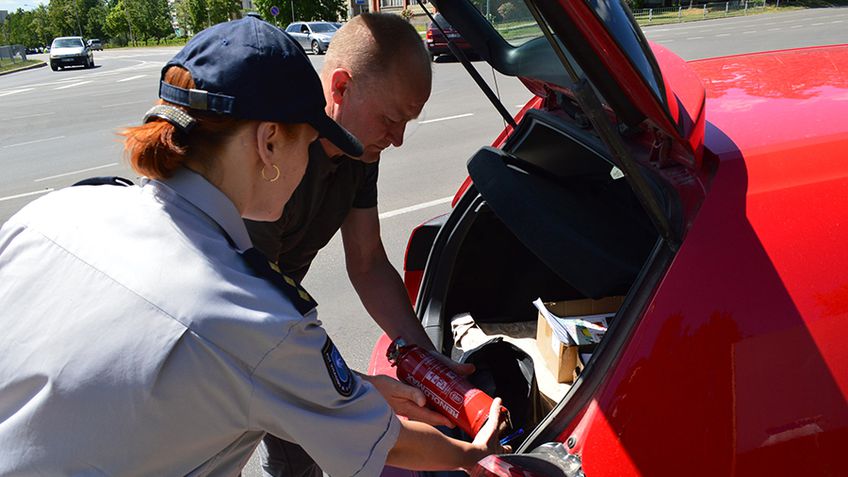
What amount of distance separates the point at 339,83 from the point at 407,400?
0.91 m

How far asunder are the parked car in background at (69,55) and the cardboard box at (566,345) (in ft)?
108

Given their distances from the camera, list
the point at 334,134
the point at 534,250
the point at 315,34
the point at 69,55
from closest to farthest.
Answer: the point at 334,134 → the point at 534,250 → the point at 315,34 → the point at 69,55

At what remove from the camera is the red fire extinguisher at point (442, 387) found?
1729mm

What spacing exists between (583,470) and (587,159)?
48.8 inches

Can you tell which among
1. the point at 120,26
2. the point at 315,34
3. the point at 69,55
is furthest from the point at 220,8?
the point at 120,26

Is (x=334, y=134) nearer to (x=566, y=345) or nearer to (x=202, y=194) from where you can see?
(x=202, y=194)

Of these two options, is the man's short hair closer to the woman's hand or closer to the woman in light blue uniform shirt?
the woman in light blue uniform shirt

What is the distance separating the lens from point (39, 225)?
1.23 metres

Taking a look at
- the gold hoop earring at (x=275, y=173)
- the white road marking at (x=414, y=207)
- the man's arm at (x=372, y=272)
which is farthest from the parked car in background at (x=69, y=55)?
the gold hoop earring at (x=275, y=173)

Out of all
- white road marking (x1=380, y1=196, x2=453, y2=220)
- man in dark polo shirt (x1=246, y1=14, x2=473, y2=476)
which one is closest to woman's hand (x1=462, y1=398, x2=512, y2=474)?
man in dark polo shirt (x1=246, y1=14, x2=473, y2=476)

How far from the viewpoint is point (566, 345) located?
2.03 meters

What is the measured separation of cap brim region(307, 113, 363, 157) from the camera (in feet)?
4.29

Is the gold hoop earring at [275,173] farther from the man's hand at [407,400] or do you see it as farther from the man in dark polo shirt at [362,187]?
the man's hand at [407,400]

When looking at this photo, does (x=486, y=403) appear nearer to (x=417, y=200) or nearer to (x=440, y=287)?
(x=440, y=287)
